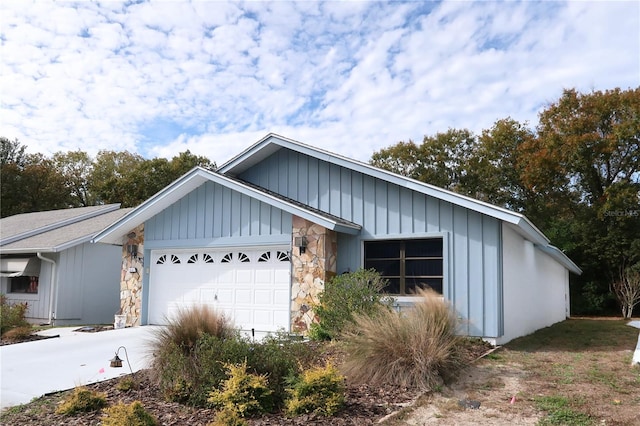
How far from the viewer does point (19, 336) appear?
1152 centimetres

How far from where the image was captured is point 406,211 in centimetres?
1120

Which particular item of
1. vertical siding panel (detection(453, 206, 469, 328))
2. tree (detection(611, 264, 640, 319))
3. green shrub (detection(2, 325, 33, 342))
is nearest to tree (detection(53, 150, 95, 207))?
green shrub (detection(2, 325, 33, 342))

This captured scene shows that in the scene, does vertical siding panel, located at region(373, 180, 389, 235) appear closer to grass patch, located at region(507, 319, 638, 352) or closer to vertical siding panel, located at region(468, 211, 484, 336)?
vertical siding panel, located at region(468, 211, 484, 336)

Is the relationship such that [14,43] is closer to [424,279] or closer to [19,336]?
[19,336]

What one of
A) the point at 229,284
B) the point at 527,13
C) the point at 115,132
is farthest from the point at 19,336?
the point at 527,13

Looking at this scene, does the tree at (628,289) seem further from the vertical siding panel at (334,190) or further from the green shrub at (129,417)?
the green shrub at (129,417)

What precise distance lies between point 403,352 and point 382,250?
493 centimetres

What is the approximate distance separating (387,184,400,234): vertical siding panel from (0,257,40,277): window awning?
38.7 feet

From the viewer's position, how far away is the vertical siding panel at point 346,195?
39.5 ft

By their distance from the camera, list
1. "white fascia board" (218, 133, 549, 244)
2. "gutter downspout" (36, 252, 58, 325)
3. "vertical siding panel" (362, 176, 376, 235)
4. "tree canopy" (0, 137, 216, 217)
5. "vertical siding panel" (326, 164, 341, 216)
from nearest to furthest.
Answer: "white fascia board" (218, 133, 549, 244) → "vertical siding panel" (362, 176, 376, 235) → "vertical siding panel" (326, 164, 341, 216) → "gutter downspout" (36, 252, 58, 325) → "tree canopy" (0, 137, 216, 217)

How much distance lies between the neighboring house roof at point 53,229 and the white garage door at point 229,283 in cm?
419

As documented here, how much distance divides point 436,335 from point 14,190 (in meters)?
34.0

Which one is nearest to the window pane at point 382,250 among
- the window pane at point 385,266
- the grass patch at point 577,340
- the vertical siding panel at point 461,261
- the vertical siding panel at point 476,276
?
the window pane at point 385,266

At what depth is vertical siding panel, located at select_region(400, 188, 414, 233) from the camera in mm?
11118
